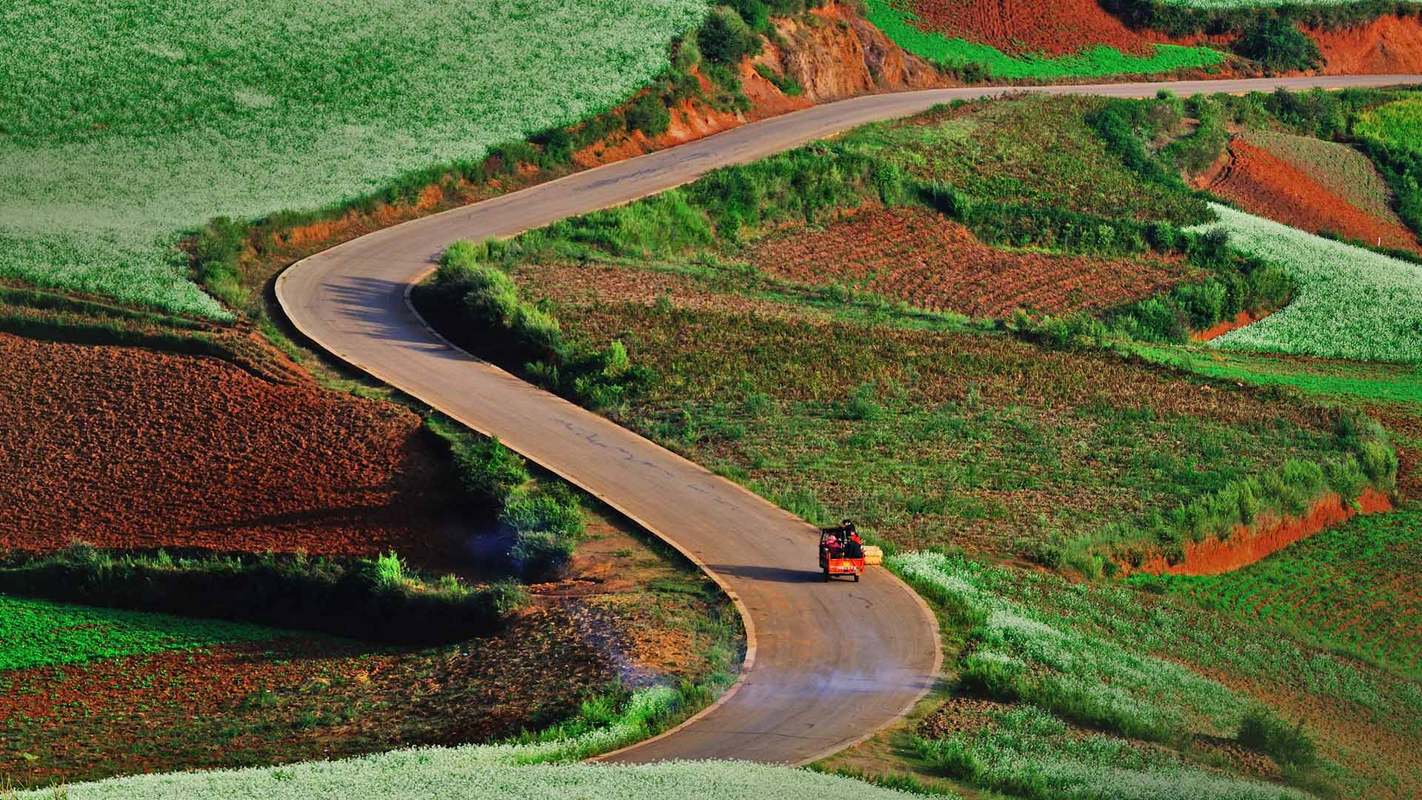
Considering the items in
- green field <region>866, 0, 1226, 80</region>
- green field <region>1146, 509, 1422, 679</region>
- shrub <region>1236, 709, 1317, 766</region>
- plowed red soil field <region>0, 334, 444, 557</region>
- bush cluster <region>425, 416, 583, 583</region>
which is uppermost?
green field <region>866, 0, 1226, 80</region>

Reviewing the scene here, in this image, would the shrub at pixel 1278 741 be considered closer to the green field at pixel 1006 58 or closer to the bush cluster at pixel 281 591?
the bush cluster at pixel 281 591

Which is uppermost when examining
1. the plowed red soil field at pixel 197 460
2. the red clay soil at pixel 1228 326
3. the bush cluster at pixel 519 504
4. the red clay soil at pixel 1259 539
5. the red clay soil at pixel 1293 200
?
the plowed red soil field at pixel 197 460

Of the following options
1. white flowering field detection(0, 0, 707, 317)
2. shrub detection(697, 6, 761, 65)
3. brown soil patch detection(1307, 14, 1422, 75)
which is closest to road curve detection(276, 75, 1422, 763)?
white flowering field detection(0, 0, 707, 317)

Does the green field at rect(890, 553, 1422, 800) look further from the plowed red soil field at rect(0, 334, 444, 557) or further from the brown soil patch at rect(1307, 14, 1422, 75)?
the brown soil patch at rect(1307, 14, 1422, 75)

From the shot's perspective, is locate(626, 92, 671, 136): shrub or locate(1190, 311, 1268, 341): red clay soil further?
locate(626, 92, 671, 136): shrub

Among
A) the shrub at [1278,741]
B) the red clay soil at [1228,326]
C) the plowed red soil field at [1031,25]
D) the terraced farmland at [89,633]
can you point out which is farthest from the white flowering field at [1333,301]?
the terraced farmland at [89,633]

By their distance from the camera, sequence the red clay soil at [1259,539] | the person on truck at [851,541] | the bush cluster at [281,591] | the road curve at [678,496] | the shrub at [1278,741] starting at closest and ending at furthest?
the shrub at [1278,741] → the road curve at [678,496] → the bush cluster at [281,591] → the person on truck at [851,541] → the red clay soil at [1259,539]

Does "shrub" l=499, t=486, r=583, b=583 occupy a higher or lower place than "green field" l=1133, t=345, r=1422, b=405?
higher
